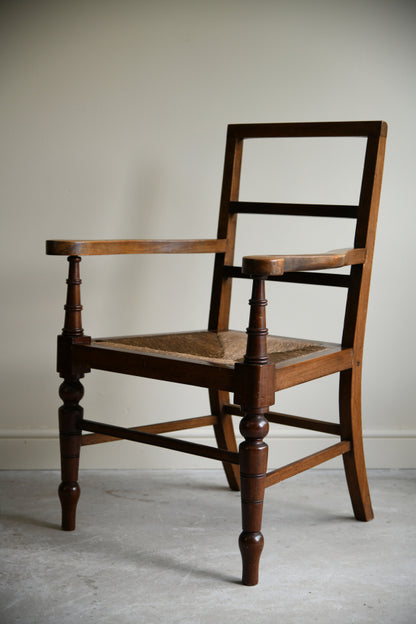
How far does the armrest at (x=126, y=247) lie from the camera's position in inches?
65.1

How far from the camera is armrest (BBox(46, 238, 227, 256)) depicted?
65.1 inches

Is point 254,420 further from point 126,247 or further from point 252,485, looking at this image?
point 126,247

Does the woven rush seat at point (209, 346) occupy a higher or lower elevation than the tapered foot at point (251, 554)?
higher

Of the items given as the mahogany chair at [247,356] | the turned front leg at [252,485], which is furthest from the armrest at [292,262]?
the turned front leg at [252,485]

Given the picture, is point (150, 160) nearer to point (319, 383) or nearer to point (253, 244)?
point (253, 244)

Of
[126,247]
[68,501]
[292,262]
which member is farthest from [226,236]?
[68,501]

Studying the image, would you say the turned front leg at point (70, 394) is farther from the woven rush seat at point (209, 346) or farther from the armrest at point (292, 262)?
the armrest at point (292, 262)

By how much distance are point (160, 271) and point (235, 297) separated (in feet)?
0.77

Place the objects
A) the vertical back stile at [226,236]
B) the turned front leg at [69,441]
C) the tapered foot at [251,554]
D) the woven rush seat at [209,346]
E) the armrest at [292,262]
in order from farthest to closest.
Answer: the vertical back stile at [226,236] → the turned front leg at [69,441] → the woven rush seat at [209,346] → the tapered foot at [251,554] → the armrest at [292,262]

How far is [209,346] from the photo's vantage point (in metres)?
1.75

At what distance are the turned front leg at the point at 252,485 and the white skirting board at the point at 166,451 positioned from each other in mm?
792

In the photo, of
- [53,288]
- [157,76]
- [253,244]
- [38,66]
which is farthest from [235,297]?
[38,66]

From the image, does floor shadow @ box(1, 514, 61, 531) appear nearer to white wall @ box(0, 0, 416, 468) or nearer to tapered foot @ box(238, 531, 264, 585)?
white wall @ box(0, 0, 416, 468)

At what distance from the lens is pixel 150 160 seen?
7.29 feet
